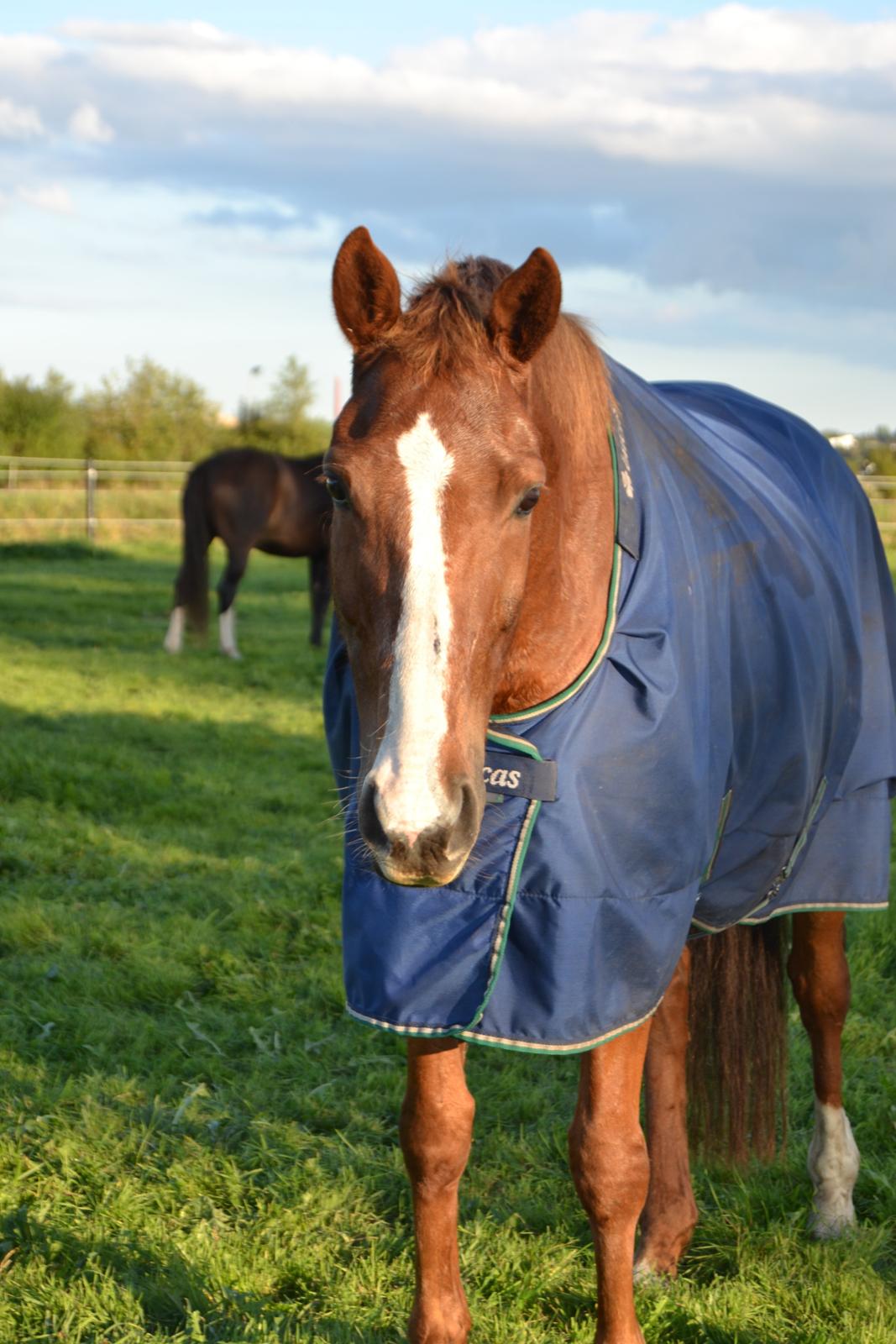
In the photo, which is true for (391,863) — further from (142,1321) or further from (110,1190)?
(110,1190)

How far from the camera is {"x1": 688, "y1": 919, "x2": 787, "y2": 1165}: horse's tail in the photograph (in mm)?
3094

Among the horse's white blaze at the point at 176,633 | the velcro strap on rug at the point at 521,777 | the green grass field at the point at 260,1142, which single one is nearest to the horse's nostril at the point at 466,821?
the velcro strap on rug at the point at 521,777

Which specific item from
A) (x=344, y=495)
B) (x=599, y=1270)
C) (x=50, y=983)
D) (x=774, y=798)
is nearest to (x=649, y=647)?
(x=344, y=495)

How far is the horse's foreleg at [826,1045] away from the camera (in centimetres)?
302

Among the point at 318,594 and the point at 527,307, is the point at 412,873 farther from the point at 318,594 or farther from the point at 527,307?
the point at 318,594

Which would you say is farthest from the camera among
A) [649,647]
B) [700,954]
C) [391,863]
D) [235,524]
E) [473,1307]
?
[235,524]

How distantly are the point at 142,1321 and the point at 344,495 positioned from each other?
1663 mm

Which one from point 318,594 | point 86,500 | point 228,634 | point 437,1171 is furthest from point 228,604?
point 86,500

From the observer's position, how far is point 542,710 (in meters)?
2.07

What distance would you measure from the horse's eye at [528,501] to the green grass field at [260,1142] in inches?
63.1

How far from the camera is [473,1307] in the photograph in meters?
2.58

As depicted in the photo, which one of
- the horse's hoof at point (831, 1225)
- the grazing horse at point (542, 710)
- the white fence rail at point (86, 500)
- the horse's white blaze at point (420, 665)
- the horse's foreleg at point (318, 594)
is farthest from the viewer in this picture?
the white fence rail at point (86, 500)

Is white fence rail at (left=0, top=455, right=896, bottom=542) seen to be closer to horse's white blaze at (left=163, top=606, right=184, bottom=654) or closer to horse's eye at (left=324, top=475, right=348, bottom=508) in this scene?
horse's white blaze at (left=163, top=606, right=184, bottom=654)

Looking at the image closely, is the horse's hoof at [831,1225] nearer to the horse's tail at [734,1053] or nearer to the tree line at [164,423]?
the horse's tail at [734,1053]
